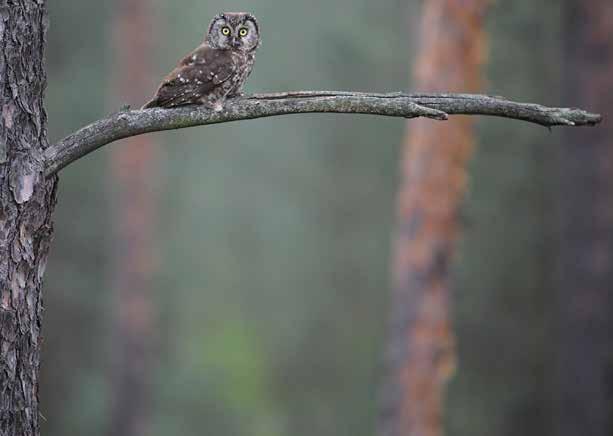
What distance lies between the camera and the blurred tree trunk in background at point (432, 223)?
7984mm

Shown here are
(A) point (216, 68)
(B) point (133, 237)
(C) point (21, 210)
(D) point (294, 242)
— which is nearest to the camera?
(C) point (21, 210)

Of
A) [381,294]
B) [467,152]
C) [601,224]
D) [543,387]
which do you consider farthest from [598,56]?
[381,294]

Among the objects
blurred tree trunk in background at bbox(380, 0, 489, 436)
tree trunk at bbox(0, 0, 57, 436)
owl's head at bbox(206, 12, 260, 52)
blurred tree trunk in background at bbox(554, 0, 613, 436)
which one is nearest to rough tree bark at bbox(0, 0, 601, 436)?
tree trunk at bbox(0, 0, 57, 436)

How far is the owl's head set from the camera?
14.4ft

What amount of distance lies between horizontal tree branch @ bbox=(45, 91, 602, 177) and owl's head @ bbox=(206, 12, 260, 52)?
0.86m

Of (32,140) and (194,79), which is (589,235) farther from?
(32,140)

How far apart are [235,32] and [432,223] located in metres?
4.01

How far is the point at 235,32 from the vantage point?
440 cm

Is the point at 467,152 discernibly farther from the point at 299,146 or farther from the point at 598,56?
the point at 299,146

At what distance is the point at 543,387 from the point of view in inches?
583

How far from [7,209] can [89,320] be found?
534 inches

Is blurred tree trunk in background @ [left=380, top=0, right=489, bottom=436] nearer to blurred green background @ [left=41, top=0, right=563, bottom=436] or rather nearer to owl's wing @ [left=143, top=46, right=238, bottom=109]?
owl's wing @ [left=143, top=46, right=238, bottom=109]

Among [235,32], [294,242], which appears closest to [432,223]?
[235,32]

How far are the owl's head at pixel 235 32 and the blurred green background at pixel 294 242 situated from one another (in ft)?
26.8
